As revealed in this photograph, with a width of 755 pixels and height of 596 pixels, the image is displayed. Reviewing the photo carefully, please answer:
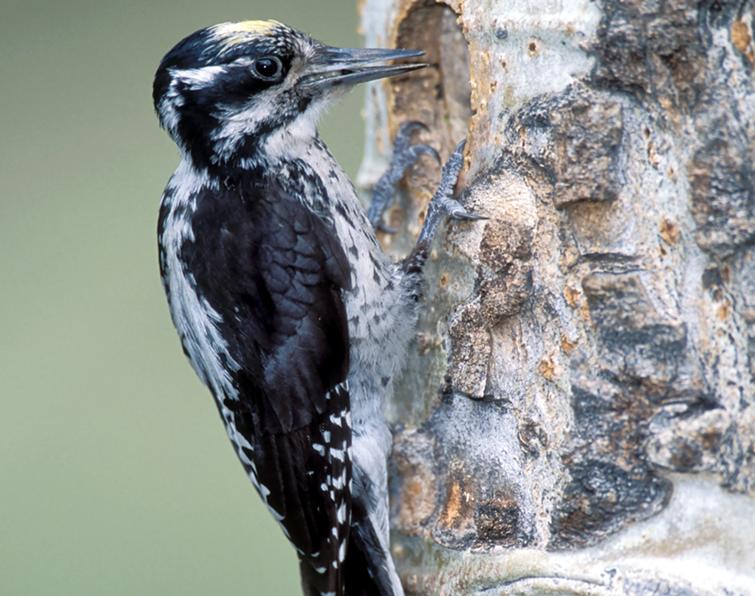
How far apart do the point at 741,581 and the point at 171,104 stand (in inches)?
59.9

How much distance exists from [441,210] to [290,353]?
0.43 metres

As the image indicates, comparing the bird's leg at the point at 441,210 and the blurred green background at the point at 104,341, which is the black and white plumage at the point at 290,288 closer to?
the bird's leg at the point at 441,210

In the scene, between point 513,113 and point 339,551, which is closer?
point 513,113

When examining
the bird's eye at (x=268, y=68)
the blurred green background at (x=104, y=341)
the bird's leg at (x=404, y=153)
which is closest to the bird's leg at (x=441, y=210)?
the bird's leg at (x=404, y=153)

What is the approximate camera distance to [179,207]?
2.85 m

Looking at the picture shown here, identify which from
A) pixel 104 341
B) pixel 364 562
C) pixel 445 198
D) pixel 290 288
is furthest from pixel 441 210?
pixel 104 341

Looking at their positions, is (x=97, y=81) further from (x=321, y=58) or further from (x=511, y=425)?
(x=511, y=425)

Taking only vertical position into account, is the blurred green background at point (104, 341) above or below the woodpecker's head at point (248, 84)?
below

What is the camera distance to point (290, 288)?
8.81 feet

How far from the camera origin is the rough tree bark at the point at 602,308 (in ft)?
6.66

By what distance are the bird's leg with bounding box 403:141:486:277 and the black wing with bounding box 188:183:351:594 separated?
15 cm

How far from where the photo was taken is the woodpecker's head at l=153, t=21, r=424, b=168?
8.83 feet

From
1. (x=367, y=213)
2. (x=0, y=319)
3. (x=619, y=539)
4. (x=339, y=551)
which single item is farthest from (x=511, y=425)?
(x=0, y=319)

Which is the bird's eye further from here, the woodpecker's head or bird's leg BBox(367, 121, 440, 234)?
bird's leg BBox(367, 121, 440, 234)
